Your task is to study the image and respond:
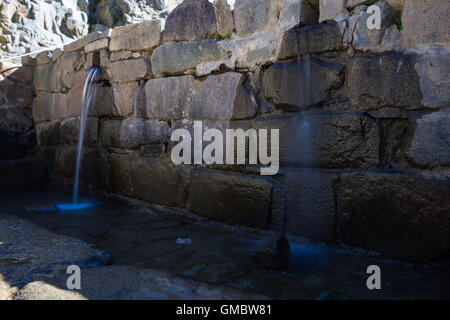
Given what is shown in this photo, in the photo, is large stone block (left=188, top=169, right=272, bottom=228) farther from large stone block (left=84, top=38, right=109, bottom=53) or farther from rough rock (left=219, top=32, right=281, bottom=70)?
large stone block (left=84, top=38, right=109, bottom=53)

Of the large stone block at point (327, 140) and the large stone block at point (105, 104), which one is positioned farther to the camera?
the large stone block at point (105, 104)

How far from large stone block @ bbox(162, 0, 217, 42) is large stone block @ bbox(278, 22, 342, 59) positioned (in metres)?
0.70

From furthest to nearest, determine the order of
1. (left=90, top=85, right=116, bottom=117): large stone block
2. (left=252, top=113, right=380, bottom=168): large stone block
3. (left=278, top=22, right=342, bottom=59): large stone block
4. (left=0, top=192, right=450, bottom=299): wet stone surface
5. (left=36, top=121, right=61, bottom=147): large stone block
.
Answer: (left=36, top=121, right=61, bottom=147): large stone block < (left=90, top=85, right=116, bottom=117): large stone block < (left=278, top=22, right=342, bottom=59): large stone block < (left=252, top=113, right=380, bottom=168): large stone block < (left=0, top=192, right=450, bottom=299): wet stone surface

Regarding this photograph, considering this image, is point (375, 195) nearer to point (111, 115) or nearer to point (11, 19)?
point (111, 115)

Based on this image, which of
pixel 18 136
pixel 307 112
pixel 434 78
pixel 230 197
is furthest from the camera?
pixel 18 136

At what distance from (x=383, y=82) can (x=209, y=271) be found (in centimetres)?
137

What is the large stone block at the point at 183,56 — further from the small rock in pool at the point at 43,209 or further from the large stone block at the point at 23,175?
the large stone block at the point at 23,175

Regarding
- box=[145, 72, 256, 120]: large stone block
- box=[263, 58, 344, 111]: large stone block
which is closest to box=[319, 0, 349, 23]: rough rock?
box=[263, 58, 344, 111]: large stone block

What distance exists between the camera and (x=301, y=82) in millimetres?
2232

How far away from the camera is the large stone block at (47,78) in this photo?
14.4ft

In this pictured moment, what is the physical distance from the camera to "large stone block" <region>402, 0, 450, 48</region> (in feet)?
5.68

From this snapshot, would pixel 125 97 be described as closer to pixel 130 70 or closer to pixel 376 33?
pixel 130 70

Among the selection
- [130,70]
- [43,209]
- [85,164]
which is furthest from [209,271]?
[85,164]

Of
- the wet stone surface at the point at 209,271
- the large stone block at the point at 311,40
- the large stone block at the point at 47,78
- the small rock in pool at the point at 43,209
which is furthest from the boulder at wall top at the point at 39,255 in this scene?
the large stone block at the point at 47,78
